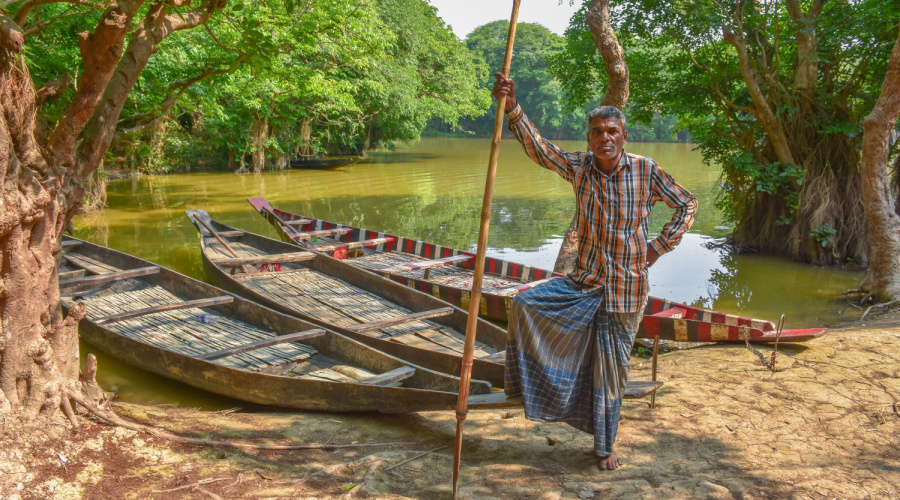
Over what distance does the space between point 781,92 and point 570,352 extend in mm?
7758

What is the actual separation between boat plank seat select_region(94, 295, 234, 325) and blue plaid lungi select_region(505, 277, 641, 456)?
3461mm

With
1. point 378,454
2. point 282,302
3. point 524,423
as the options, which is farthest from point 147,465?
point 282,302

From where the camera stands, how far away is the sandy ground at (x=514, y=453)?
2736 mm

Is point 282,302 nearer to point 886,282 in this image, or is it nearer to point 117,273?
point 117,273

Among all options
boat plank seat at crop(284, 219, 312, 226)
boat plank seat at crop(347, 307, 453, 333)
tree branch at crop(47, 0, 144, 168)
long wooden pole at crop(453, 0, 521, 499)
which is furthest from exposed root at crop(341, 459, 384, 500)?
boat plank seat at crop(284, 219, 312, 226)

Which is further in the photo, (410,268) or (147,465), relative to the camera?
(410,268)

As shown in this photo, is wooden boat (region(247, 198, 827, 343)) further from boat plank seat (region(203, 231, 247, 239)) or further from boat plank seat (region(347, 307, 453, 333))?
boat plank seat (region(347, 307, 453, 333))

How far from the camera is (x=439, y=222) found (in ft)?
41.7

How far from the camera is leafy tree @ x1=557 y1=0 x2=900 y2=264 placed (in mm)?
8180

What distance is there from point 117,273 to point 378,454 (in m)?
4.42

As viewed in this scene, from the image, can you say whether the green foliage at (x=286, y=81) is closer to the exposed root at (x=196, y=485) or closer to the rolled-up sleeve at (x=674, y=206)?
the exposed root at (x=196, y=485)

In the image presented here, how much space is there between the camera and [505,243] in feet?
35.8

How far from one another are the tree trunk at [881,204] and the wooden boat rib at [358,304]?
175 inches

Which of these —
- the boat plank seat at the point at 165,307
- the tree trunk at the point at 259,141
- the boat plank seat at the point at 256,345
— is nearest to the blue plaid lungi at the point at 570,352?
the boat plank seat at the point at 256,345
